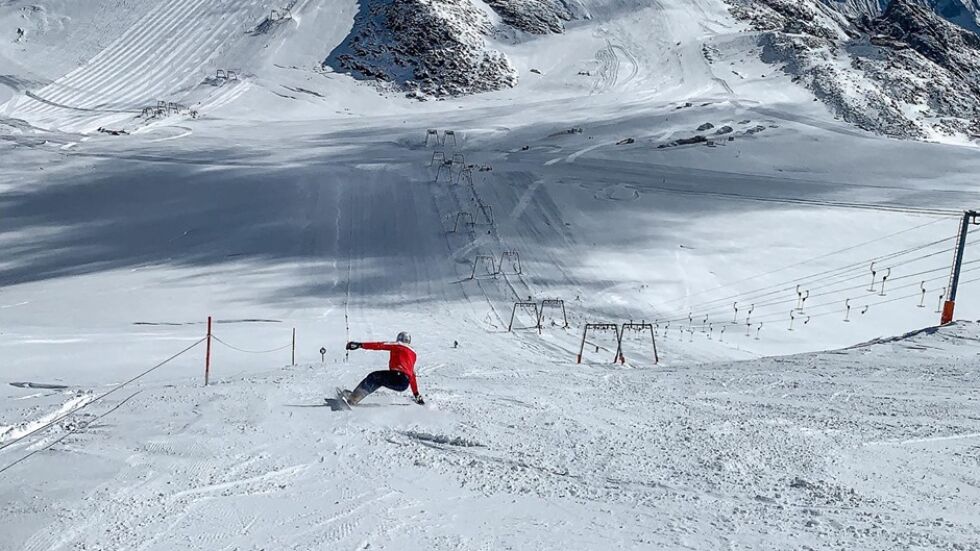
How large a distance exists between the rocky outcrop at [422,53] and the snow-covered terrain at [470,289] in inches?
26.2

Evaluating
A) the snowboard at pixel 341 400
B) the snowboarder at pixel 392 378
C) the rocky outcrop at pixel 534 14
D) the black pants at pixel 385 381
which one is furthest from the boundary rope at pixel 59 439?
the rocky outcrop at pixel 534 14

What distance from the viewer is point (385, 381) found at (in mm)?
9188

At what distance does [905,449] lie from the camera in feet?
24.2

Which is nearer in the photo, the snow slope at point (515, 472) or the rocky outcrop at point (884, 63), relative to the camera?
the snow slope at point (515, 472)

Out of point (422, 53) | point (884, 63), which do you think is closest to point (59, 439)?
point (422, 53)

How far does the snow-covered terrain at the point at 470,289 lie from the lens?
5.89m

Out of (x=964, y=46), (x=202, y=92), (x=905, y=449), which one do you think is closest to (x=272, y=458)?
(x=905, y=449)

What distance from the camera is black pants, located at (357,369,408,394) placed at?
9.12 metres

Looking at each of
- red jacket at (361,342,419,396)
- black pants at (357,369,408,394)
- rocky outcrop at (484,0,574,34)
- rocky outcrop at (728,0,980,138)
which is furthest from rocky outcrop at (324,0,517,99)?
black pants at (357,369,408,394)

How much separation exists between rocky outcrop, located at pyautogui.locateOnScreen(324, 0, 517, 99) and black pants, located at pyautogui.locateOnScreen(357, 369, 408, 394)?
1945 inches

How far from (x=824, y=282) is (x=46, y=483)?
24532 mm

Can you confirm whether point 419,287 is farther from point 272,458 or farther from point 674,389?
point 272,458

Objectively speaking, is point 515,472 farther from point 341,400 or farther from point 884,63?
point 884,63

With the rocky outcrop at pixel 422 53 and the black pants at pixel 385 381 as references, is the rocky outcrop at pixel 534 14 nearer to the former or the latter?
the rocky outcrop at pixel 422 53
